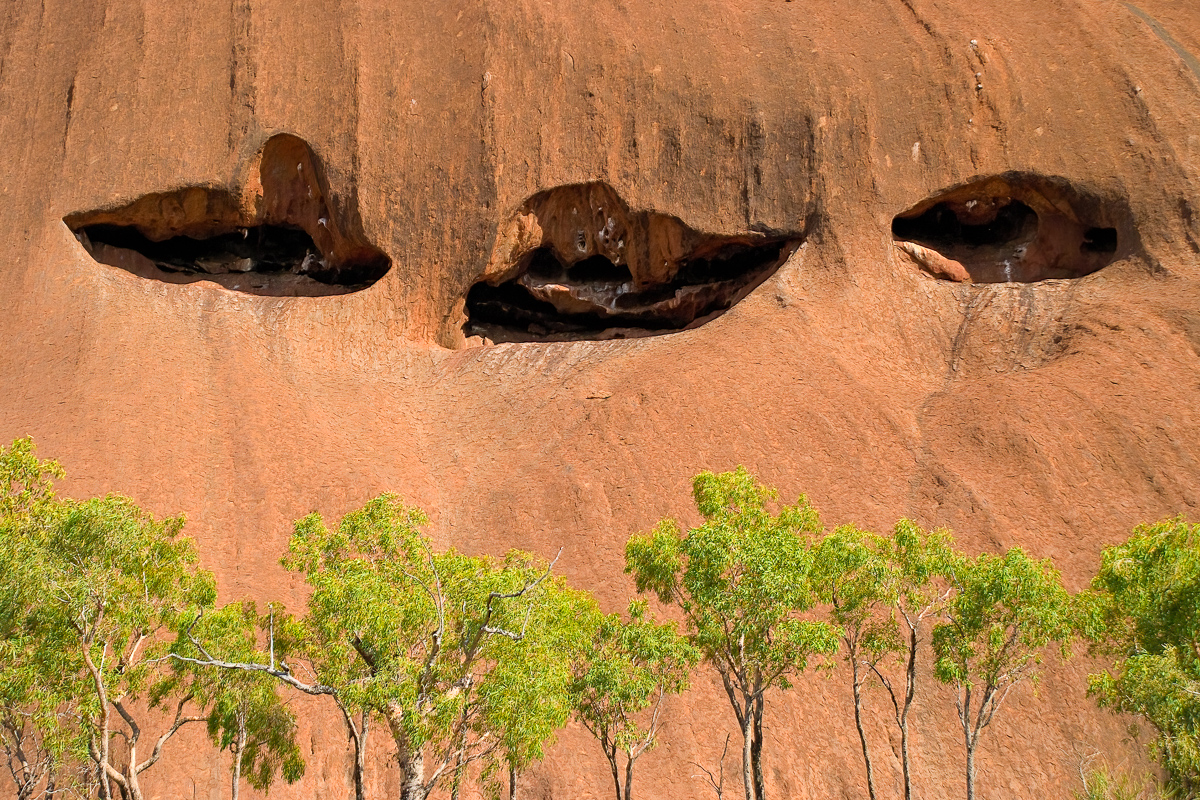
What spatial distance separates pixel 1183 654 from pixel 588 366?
18.5 metres

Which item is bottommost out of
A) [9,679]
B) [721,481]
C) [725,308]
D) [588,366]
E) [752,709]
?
[752,709]

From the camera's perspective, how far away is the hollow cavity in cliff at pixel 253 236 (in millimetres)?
32375

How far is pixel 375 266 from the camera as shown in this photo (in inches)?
A: 1316

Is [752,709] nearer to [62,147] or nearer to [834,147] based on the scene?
[834,147]

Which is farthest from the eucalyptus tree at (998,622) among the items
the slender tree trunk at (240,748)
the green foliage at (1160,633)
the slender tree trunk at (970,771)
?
the slender tree trunk at (240,748)

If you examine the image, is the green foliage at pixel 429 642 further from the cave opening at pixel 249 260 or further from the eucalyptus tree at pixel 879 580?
the cave opening at pixel 249 260

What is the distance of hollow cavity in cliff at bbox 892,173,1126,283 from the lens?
30.4m

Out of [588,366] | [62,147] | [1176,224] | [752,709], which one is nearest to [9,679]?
[752,709]

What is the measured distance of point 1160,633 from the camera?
46.7 ft

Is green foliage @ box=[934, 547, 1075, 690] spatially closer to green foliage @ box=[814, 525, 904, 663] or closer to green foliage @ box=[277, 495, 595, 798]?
green foliage @ box=[814, 525, 904, 663]

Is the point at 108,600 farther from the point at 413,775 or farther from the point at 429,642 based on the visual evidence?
the point at 413,775

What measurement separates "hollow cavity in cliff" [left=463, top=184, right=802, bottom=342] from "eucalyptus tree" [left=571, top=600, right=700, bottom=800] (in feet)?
58.1

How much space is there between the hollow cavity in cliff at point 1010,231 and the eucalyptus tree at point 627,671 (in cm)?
1902

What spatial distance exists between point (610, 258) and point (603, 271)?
106 centimetres
